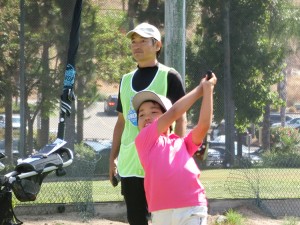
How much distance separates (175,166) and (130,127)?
128cm

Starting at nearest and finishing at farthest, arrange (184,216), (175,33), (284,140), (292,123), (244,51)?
(184,216) < (175,33) < (244,51) < (284,140) < (292,123)

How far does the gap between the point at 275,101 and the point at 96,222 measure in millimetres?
4923

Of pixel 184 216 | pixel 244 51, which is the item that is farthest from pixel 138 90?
pixel 244 51

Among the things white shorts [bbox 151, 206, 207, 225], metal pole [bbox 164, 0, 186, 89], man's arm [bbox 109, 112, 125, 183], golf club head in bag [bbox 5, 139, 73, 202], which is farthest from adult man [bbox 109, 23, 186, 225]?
metal pole [bbox 164, 0, 186, 89]

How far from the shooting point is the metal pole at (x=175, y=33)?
8.92 m

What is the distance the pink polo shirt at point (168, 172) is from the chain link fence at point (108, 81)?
6.73 meters

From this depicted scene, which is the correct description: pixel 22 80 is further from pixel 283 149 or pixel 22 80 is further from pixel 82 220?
pixel 283 149

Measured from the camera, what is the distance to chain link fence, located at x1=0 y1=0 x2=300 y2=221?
1284cm

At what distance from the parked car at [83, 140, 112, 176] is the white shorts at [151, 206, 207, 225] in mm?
6786

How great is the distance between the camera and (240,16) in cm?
1346

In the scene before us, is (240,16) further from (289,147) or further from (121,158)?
→ (121,158)

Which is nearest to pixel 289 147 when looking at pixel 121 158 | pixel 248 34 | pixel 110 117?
pixel 248 34

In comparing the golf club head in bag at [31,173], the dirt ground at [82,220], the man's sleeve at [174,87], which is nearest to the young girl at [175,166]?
the golf club head in bag at [31,173]

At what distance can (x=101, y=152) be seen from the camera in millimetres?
12898
